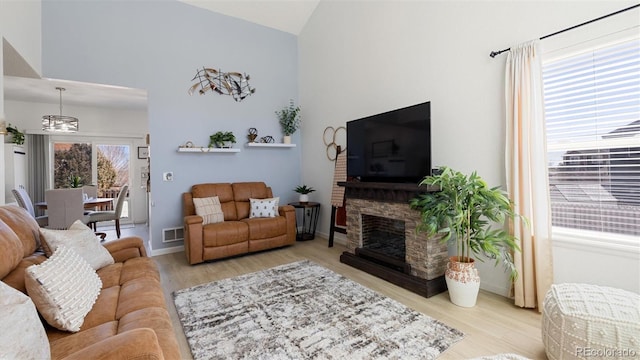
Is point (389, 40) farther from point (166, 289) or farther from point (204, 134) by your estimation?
point (166, 289)

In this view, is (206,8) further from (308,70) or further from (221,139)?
(221,139)

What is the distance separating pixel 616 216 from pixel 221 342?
117 inches

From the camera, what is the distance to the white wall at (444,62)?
8.30ft

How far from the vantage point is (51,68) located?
361cm

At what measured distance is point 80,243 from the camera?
2.09m

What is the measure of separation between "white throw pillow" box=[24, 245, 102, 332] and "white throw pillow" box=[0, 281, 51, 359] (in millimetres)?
299

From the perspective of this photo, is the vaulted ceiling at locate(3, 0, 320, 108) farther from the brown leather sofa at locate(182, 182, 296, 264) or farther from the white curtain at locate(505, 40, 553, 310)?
the white curtain at locate(505, 40, 553, 310)

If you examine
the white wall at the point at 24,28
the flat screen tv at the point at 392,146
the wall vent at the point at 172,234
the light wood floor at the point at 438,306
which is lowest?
the light wood floor at the point at 438,306

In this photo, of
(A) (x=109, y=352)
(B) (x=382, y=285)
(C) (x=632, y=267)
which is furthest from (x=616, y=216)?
(A) (x=109, y=352)

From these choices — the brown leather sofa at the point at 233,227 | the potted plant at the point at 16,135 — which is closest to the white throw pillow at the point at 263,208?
the brown leather sofa at the point at 233,227

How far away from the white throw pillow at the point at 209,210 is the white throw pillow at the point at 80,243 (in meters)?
1.64

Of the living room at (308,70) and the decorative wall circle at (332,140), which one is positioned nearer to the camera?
the living room at (308,70)

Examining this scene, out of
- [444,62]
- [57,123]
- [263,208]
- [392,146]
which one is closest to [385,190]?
[392,146]

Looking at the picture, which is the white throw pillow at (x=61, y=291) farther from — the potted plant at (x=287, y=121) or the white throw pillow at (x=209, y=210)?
the potted plant at (x=287, y=121)
